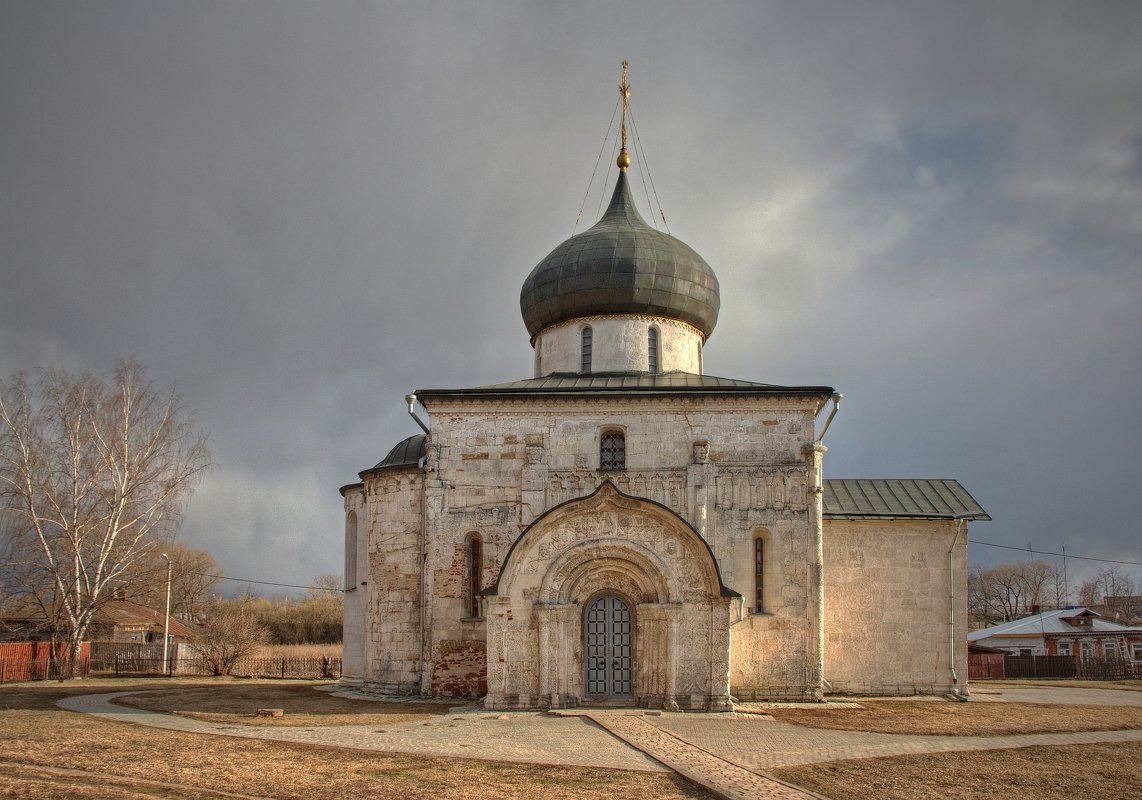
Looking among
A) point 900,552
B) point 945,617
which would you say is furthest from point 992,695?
point 900,552

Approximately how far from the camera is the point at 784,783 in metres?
10.9

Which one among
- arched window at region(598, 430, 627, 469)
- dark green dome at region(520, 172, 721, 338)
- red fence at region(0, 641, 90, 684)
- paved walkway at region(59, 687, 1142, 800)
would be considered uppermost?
dark green dome at region(520, 172, 721, 338)

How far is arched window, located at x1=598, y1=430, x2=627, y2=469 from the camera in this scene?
21078 millimetres

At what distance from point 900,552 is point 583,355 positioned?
8951 mm

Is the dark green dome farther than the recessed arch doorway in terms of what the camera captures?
Yes

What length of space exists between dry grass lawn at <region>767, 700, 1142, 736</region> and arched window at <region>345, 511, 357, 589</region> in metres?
11.6

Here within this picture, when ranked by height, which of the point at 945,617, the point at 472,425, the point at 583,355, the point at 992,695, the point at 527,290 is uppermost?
the point at 527,290

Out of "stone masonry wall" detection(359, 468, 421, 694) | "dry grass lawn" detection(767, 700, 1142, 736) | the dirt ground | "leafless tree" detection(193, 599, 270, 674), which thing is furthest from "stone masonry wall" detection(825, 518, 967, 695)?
"leafless tree" detection(193, 599, 270, 674)

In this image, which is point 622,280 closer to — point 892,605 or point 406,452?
point 406,452

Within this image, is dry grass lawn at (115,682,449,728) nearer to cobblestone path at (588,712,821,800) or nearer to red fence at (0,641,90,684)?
cobblestone path at (588,712,821,800)

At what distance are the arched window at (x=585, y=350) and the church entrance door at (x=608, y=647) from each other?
6.55 meters

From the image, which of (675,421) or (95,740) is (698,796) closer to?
(95,740)

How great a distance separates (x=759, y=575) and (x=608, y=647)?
364 centimetres

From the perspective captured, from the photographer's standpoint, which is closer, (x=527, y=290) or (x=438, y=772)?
(x=438, y=772)
